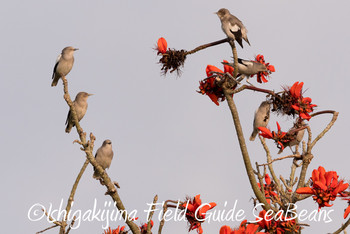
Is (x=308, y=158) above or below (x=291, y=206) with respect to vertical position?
above

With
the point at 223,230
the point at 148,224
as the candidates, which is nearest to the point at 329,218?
the point at 223,230

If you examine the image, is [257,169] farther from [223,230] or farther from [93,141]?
[93,141]

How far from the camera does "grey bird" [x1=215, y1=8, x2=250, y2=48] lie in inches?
336

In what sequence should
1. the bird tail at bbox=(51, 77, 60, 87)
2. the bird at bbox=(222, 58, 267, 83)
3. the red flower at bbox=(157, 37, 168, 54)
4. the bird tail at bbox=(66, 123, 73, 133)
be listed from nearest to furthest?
1. the red flower at bbox=(157, 37, 168, 54)
2. the bird at bbox=(222, 58, 267, 83)
3. the bird tail at bbox=(66, 123, 73, 133)
4. the bird tail at bbox=(51, 77, 60, 87)

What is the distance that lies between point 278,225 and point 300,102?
180 centimetres

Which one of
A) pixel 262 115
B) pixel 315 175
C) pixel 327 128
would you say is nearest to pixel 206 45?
pixel 262 115

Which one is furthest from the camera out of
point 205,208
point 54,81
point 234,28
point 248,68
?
point 54,81

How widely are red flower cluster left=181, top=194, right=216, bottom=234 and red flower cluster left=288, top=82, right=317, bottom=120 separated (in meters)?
1.80

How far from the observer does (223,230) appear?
228 inches

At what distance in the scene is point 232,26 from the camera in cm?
873

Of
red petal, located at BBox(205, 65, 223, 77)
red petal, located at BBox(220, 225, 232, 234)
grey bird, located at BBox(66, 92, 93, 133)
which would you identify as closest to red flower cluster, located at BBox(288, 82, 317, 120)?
red petal, located at BBox(205, 65, 223, 77)

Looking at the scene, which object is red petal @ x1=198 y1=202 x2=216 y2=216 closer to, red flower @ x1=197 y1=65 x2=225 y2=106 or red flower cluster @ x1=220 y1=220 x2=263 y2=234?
red flower cluster @ x1=220 y1=220 x2=263 y2=234

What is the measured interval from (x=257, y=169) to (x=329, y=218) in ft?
3.87

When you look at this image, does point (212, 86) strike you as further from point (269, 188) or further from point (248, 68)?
point (269, 188)
